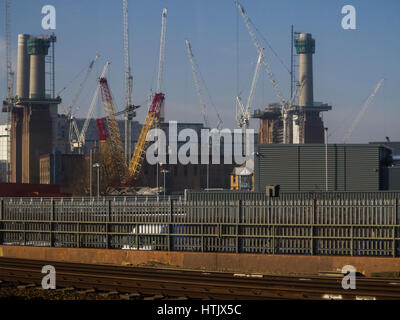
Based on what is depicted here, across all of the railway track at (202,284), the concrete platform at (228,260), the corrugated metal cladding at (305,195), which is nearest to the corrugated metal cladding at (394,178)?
the corrugated metal cladding at (305,195)

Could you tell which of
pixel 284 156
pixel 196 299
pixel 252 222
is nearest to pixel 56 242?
pixel 252 222

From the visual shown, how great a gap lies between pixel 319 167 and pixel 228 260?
36313mm

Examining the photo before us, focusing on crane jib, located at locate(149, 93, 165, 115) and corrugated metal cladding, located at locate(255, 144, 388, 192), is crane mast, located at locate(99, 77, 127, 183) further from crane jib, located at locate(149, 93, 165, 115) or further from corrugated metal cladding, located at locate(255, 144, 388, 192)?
corrugated metal cladding, located at locate(255, 144, 388, 192)

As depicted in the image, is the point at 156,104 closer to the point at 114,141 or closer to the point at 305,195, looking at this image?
the point at 114,141

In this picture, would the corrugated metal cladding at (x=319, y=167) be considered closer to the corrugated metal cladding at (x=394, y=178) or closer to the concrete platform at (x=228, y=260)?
the corrugated metal cladding at (x=394, y=178)

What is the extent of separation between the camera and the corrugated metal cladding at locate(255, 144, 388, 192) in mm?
64875

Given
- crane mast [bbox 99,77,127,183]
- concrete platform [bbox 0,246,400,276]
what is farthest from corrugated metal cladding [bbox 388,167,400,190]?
crane mast [bbox 99,77,127,183]

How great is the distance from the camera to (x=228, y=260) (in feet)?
102

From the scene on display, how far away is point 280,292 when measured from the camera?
20.7m

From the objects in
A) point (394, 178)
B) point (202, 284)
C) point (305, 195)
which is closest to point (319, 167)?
point (394, 178)

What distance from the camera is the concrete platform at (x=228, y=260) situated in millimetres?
28719

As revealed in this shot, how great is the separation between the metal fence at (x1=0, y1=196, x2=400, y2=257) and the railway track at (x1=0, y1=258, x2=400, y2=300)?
3149 mm
